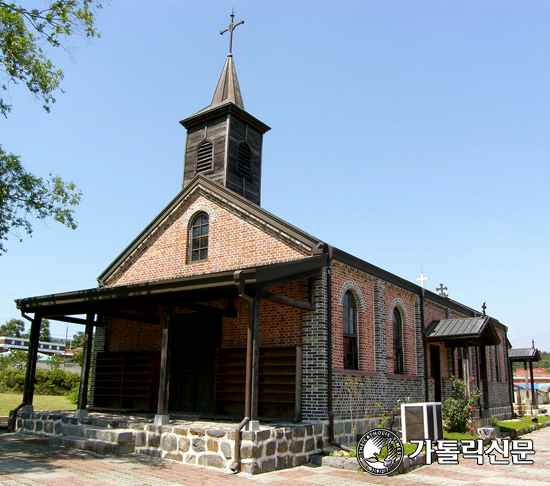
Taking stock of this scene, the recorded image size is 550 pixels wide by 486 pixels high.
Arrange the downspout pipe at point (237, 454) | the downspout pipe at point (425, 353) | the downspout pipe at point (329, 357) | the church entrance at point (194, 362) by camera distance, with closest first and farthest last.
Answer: the downspout pipe at point (237, 454) < the downspout pipe at point (329, 357) < the church entrance at point (194, 362) < the downspout pipe at point (425, 353)

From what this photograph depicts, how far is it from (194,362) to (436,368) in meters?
9.03

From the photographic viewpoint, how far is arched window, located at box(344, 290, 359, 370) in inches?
519

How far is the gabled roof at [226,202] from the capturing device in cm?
1258

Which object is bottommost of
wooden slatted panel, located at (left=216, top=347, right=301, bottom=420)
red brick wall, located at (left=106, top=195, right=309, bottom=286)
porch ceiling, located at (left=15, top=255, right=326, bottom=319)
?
wooden slatted panel, located at (left=216, top=347, right=301, bottom=420)

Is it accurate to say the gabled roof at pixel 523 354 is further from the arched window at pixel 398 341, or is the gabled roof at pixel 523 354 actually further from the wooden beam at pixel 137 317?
the wooden beam at pixel 137 317

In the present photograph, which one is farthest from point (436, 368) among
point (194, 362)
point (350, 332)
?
point (194, 362)

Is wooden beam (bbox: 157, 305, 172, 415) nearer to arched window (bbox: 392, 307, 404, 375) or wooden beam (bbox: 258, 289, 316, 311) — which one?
wooden beam (bbox: 258, 289, 316, 311)

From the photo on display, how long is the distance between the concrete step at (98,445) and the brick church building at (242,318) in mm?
879

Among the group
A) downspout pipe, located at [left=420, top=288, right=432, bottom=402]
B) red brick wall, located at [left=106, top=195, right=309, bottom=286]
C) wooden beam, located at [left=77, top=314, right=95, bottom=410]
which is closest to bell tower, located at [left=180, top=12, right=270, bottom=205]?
red brick wall, located at [left=106, top=195, right=309, bottom=286]

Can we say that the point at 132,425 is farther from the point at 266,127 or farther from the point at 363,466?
the point at 266,127

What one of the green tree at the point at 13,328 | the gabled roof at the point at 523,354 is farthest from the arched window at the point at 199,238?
the green tree at the point at 13,328

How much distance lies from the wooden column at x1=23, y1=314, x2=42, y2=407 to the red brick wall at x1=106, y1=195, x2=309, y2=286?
3078mm

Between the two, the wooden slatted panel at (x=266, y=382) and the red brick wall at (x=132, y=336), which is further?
the red brick wall at (x=132, y=336)

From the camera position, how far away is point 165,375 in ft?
35.7
